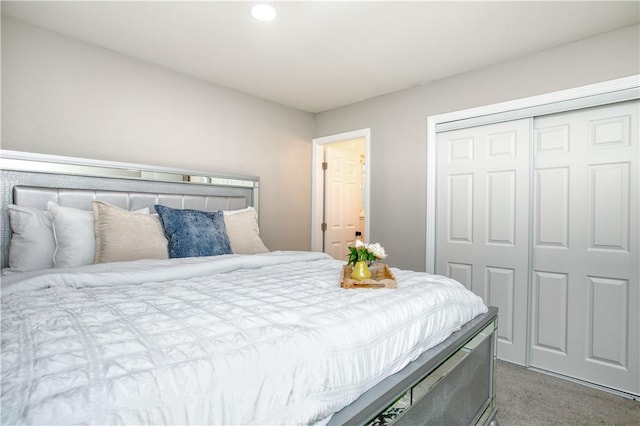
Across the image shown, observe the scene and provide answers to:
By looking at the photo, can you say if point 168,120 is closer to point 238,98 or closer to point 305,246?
point 238,98

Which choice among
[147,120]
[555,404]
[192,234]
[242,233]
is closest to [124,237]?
[192,234]

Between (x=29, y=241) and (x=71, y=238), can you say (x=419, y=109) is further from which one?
(x=29, y=241)

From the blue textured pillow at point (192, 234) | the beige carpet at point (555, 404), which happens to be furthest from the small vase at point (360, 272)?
the beige carpet at point (555, 404)

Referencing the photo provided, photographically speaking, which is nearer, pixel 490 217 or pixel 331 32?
pixel 331 32

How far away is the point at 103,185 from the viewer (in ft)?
8.12

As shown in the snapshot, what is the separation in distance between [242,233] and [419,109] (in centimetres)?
208

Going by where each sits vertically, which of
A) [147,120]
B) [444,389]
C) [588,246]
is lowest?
[444,389]

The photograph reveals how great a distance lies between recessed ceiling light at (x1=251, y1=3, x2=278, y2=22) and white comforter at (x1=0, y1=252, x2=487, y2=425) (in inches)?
64.8

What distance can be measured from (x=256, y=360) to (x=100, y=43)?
2.78 metres

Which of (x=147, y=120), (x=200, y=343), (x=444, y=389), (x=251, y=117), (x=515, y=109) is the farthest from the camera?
(x=251, y=117)

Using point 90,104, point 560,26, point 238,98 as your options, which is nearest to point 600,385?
point 560,26

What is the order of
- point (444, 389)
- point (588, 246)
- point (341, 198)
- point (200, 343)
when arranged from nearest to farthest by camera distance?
point (200, 343) < point (444, 389) < point (588, 246) < point (341, 198)

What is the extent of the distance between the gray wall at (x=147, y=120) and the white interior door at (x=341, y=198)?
29cm

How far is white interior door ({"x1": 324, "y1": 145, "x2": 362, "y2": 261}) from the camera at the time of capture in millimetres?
4328
